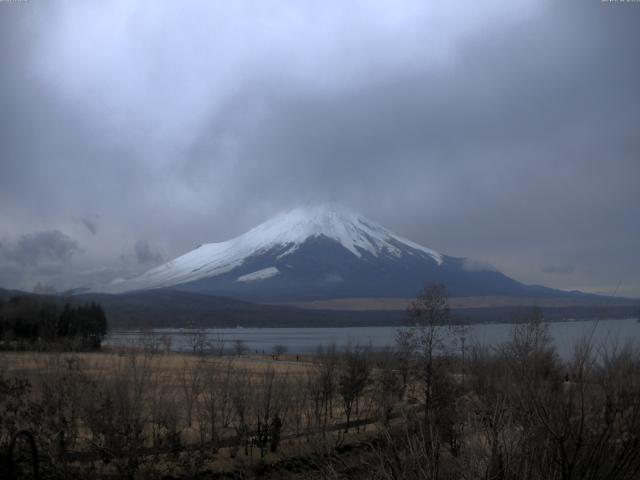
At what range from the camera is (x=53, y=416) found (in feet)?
55.0

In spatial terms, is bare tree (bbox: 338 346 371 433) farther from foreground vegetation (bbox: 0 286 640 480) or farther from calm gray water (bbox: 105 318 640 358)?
calm gray water (bbox: 105 318 640 358)

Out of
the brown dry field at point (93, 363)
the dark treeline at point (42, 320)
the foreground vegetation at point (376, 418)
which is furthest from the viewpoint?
the dark treeline at point (42, 320)

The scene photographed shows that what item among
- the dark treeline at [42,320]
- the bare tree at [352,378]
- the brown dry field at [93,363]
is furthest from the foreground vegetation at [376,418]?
the dark treeline at [42,320]

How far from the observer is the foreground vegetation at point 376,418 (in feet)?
20.9

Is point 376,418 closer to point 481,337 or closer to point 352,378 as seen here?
point 352,378

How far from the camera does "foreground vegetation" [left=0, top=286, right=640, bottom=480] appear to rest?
636 centimetres

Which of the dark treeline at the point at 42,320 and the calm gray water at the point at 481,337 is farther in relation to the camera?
the dark treeline at the point at 42,320

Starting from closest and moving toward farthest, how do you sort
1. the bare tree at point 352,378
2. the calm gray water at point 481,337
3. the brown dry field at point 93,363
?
the calm gray water at point 481,337, the brown dry field at point 93,363, the bare tree at point 352,378

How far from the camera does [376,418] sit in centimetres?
2186

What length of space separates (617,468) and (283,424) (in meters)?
20.7

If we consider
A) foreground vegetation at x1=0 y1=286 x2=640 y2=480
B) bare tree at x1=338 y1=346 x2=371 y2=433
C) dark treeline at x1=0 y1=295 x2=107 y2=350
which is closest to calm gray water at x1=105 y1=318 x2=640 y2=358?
foreground vegetation at x1=0 y1=286 x2=640 y2=480

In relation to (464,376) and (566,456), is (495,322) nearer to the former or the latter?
(464,376)

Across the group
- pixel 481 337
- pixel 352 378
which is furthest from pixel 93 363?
pixel 481 337

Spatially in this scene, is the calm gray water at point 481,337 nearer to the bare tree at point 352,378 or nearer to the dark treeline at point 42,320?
the dark treeline at point 42,320
